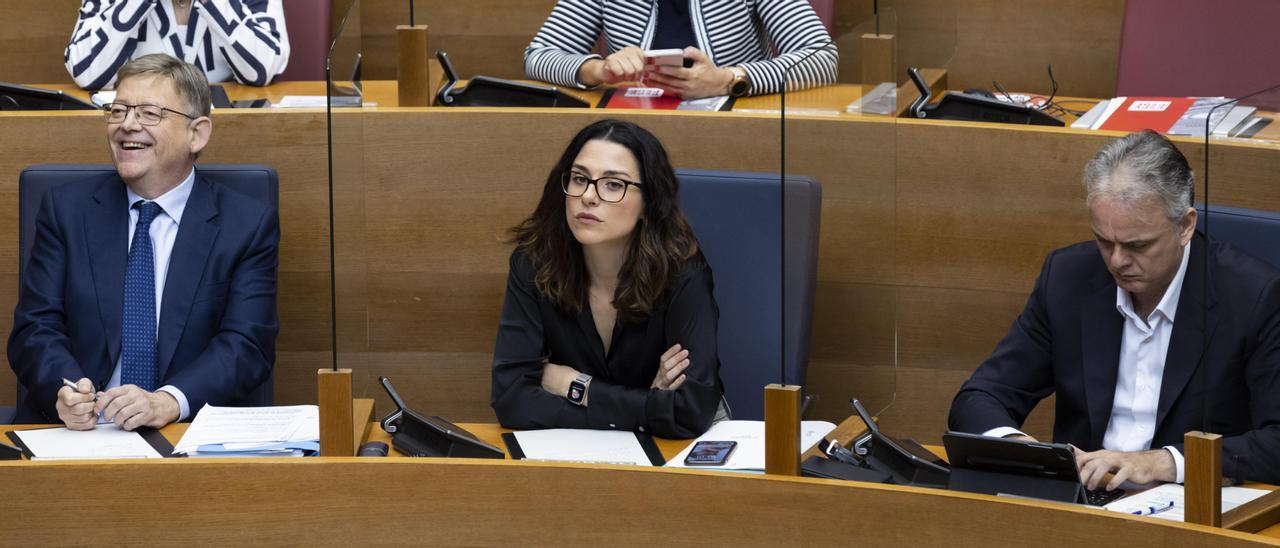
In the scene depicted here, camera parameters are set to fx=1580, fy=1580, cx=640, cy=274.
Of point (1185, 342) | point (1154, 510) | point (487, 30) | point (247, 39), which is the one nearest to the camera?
point (1154, 510)

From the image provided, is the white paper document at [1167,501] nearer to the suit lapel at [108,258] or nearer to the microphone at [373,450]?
the microphone at [373,450]

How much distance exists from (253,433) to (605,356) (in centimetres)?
59

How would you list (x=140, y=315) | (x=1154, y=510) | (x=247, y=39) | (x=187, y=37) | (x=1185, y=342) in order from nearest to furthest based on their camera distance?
(x=1154, y=510)
(x=1185, y=342)
(x=140, y=315)
(x=247, y=39)
(x=187, y=37)

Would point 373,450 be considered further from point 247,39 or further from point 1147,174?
point 247,39

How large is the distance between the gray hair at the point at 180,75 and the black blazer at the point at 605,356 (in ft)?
2.22

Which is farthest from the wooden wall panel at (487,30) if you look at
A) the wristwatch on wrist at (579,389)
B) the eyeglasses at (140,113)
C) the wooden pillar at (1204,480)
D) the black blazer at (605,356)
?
the wooden pillar at (1204,480)

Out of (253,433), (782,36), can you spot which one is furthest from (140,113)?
(782,36)

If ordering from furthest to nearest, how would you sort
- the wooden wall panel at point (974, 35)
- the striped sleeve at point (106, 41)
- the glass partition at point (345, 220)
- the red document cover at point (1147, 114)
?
the wooden wall panel at point (974, 35) < the striped sleeve at point (106, 41) < the red document cover at point (1147, 114) < the glass partition at point (345, 220)

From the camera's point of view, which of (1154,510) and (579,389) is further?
(579,389)

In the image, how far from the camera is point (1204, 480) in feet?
5.64

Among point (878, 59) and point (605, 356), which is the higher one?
point (878, 59)

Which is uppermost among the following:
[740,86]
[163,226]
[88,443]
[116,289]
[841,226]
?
[740,86]

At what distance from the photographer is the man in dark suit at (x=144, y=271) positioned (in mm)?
2670

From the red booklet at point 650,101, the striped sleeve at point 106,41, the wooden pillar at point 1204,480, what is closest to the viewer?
the wooden pillar at point 1204,480
